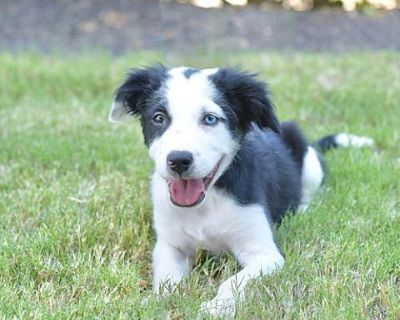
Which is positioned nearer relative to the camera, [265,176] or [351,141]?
[265,176]

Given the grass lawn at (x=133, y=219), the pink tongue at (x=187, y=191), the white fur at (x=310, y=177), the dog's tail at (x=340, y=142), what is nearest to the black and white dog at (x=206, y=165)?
the pink tongue at (x=187, y=191)

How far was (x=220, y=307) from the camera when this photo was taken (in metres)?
3.43

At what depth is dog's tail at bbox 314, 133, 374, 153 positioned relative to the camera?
6133 mm

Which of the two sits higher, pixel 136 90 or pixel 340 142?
pixel 136 90

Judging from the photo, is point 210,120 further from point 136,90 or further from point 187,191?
point 136,90

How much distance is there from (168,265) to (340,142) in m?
2.54

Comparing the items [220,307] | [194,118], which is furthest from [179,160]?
[220,307]

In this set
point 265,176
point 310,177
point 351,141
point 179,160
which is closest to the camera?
point 179,160

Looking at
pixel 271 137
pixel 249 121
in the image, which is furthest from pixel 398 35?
pixel 249 121

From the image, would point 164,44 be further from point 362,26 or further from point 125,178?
point 125,178

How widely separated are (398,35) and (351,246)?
292 inches

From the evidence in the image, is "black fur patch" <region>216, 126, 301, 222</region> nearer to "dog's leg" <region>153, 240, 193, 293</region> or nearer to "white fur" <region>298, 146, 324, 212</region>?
"white fur" <region>298, 146, 324, 212</region>

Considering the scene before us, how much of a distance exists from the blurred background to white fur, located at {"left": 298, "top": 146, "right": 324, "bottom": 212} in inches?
184

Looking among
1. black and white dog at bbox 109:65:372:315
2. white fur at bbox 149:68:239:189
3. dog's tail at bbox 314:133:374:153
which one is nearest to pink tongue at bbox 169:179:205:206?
black and white dog at bbox 109:65:372:315
